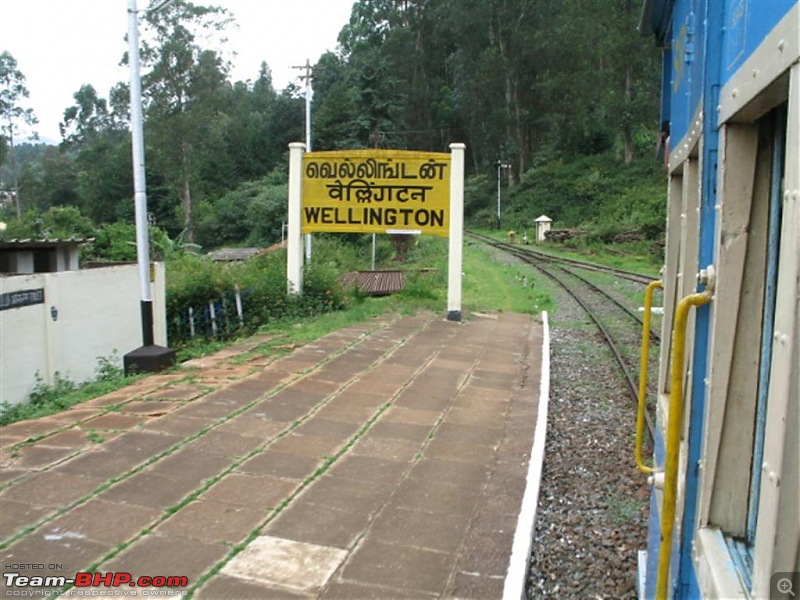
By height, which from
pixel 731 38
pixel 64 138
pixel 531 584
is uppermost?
pixel 64 138

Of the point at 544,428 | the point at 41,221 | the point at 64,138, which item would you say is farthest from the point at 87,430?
the point at 64,138

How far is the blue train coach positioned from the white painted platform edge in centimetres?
155

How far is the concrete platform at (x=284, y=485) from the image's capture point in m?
3.90

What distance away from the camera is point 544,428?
671 centimetres

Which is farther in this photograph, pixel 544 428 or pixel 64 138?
pixel 64 138

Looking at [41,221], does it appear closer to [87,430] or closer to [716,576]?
[87,430]

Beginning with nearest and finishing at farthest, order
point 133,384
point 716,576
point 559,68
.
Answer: point 716,576
point 133,384
point 559,68

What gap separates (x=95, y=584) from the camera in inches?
145

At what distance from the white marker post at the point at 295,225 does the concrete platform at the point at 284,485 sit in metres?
4.76

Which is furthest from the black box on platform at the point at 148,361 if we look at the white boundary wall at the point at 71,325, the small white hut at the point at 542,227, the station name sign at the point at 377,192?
the small white hut at the point at 542,227

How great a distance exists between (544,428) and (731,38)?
521cm

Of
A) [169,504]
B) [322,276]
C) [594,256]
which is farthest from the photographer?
[594,256]

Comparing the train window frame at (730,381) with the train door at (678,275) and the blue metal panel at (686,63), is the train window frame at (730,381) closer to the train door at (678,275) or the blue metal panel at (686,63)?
the train door at (678,275)

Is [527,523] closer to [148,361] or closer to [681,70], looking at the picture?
[681,70]
